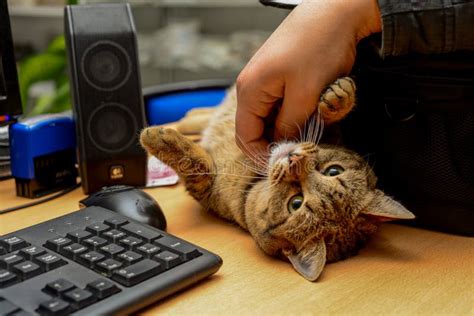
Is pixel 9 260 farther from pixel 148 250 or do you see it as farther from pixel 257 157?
pixel 257 157

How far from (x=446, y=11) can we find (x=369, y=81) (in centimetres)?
18

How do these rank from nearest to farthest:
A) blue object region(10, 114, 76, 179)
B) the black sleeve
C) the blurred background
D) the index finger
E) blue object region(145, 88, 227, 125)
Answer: the black sleeve, the index finger, blue object region(10, 114, 76, 179), blue object region(145, 88, 227, 125), the blurred background

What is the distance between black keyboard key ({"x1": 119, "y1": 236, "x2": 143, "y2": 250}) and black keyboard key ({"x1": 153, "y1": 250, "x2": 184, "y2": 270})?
0.04 metres

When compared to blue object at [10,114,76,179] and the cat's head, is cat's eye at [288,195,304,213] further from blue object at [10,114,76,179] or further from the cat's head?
blue object at [10,114,76,179]

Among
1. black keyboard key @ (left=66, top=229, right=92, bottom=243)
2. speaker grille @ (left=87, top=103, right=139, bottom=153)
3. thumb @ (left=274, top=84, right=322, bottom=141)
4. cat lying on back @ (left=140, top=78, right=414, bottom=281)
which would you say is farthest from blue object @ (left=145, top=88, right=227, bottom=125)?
black keyboard key @ (left=66, top=229, right=92, bottom=243)

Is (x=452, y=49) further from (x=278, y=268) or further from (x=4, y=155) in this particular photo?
(x=4, y=155)

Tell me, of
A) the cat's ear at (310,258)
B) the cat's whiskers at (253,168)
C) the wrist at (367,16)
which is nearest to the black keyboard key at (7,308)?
the cat's ear at (310,258)

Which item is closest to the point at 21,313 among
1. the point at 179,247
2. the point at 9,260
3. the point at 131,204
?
the point at 9,260

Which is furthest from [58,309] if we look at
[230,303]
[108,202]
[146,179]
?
[146,179]

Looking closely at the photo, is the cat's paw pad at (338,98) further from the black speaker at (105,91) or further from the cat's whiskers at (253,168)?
the black speaker at (105,91)

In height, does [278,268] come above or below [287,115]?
below

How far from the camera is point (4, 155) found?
3.85 ft

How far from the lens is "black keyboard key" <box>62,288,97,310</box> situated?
0.62 meters

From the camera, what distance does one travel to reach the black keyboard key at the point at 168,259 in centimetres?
72
